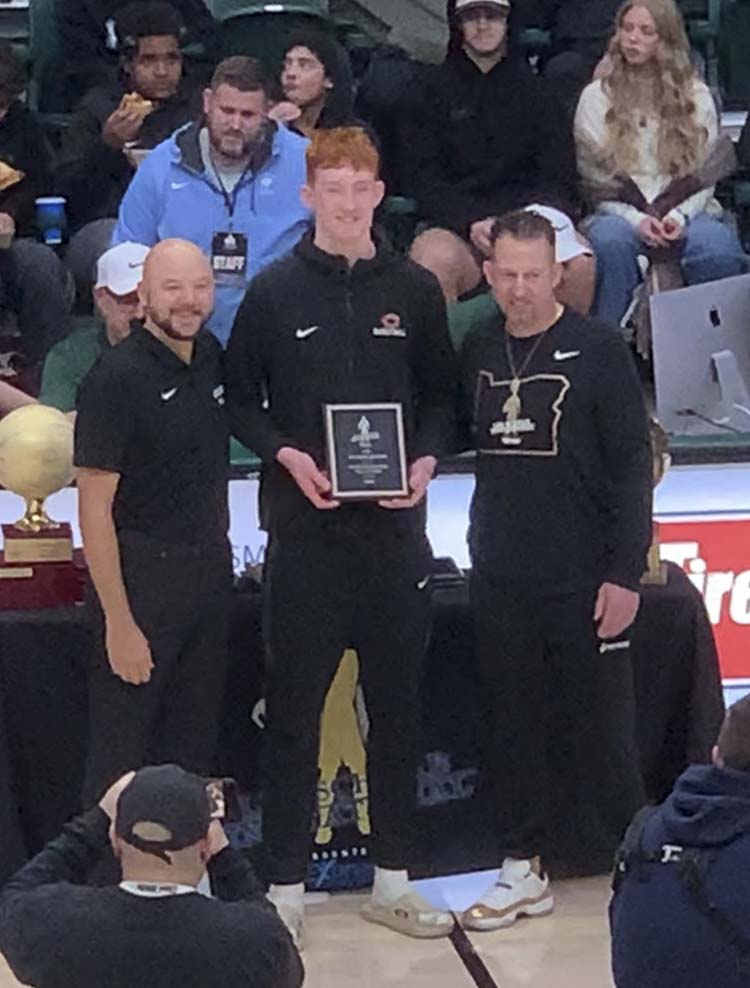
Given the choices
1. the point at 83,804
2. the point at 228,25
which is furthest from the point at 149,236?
the point at 83,804

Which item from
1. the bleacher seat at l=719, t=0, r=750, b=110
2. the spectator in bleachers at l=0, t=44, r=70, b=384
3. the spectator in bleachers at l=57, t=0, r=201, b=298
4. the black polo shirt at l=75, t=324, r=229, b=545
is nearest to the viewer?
the black polo shirt at l=75, t=324, r=229, b=545

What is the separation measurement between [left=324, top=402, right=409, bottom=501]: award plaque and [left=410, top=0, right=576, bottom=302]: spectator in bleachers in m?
3.05

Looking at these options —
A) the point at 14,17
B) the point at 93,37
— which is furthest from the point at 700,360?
the point at 14,17

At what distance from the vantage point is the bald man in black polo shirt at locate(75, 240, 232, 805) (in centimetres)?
464

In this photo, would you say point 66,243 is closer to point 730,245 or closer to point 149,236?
point 149,236

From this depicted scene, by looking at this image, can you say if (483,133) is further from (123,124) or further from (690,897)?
(690,897)

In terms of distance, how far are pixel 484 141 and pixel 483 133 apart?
0.09ft

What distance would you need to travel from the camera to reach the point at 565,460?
488 centimetres

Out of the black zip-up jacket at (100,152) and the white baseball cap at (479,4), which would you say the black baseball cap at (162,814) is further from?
the white baseball cap at (479,4)

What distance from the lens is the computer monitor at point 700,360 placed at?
6.81 m

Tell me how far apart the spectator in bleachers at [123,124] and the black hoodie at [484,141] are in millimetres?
848

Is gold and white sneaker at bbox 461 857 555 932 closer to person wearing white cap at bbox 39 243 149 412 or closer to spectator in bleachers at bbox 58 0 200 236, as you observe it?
person wearing white cap at bbox 39 243 149 412

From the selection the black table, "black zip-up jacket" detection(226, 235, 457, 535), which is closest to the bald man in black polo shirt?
"black zip-up jacket" detection(226, 235, 457, 535)

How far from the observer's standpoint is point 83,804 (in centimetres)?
493
